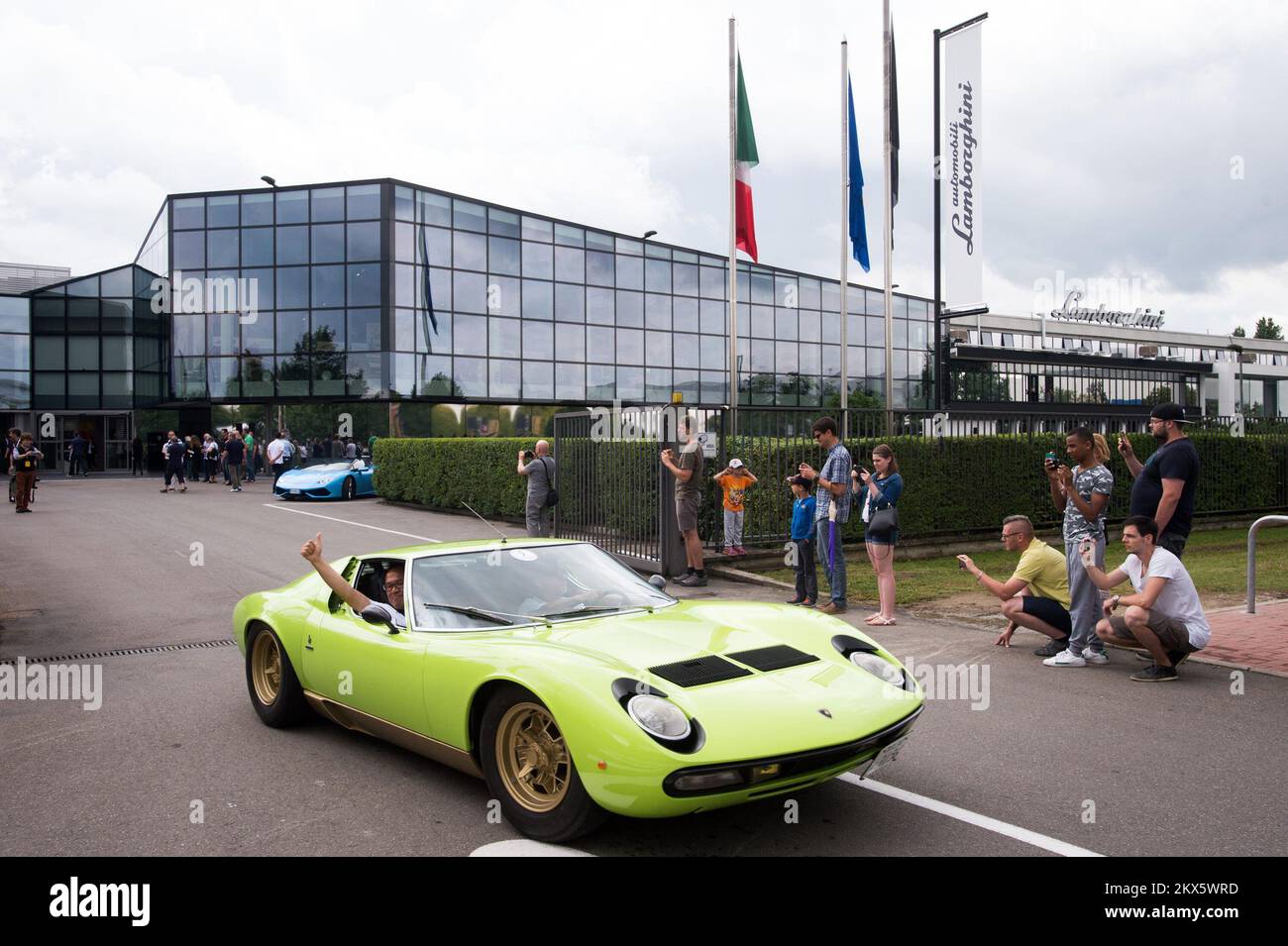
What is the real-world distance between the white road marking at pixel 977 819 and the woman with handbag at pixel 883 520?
4.92 meters

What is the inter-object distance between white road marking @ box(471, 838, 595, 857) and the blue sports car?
2315 centimetres

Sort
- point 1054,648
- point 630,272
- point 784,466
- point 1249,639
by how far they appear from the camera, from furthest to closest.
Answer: point 630,272
point 784,466
point 1249,639
point 1054,648

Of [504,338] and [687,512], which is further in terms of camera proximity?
[504,338]

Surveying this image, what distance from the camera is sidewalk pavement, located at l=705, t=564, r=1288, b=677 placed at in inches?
295

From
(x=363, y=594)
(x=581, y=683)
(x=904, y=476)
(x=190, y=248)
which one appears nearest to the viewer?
(x=581, y=683)

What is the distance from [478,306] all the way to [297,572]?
24589 millimetres

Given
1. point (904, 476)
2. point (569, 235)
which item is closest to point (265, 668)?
point (904, 476)

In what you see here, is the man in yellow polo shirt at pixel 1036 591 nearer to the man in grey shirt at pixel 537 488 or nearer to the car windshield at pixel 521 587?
the car windshield at pixel 521 587

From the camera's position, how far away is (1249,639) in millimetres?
8344

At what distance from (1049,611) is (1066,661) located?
16.9 inches

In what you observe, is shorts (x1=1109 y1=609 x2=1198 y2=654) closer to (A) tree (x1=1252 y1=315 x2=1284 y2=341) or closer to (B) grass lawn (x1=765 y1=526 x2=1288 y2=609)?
(B) grass lawn (x1=765 y1=526 x2=1288 y2=609)

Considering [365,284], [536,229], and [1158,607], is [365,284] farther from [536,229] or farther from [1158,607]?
[1158,607]
